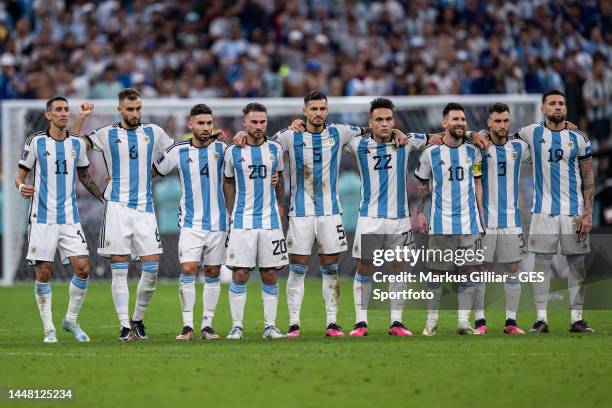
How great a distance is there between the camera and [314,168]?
13203 millimetres

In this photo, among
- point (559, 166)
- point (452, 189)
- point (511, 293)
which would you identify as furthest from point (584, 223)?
point (452, 189)

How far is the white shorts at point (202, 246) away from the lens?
1305cm

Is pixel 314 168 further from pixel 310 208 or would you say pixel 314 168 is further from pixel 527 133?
pixel 527 133

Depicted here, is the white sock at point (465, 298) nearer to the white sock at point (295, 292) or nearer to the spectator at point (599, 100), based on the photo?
the white sock at point (295, 292)

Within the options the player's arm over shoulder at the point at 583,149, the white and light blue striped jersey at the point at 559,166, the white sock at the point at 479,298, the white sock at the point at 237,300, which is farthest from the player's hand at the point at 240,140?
the player's arm over shoulder at the point at 583,149

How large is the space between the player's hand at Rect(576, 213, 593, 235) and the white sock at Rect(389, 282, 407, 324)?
1915mm

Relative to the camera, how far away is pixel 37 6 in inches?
1017

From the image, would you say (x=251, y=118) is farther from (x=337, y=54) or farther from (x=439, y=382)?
(x=337, y=54)

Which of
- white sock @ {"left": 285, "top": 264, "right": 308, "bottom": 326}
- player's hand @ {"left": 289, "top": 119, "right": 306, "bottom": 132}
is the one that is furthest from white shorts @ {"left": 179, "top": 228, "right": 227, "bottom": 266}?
player's hand @ {"left": 289, "top": 119, "right": 306, "bottom": 132}

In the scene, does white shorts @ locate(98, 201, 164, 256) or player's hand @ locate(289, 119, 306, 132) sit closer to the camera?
white shorts @ locate(98, 201, 164, 256)

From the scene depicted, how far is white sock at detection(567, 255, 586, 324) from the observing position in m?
13.2

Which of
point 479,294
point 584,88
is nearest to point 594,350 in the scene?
point 479,294

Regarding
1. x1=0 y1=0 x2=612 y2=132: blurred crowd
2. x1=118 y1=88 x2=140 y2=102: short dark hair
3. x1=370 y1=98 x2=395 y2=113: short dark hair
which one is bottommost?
x1=370 y1=98 x2=395 y2=113: short dark hair

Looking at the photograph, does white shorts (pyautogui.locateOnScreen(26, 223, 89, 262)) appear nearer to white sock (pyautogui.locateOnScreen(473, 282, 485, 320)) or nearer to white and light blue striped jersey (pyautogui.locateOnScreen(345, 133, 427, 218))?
white and light blue striped jersey (pyautogui.locateOnScreen(345, 133, 427, 218))
